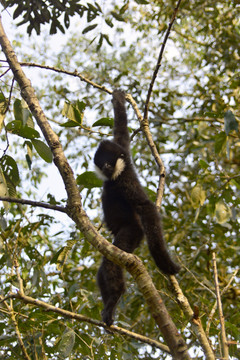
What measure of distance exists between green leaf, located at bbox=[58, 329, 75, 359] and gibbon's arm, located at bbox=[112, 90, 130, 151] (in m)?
2.23

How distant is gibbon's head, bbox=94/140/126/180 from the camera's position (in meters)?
3.88

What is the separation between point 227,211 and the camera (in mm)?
3539

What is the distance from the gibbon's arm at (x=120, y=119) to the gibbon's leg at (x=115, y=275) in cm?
105

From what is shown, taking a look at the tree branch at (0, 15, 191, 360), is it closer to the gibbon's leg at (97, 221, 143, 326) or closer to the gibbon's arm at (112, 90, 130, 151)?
the gibbon's leg at (97, 221, 143, 326)

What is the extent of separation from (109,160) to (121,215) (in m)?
0.58

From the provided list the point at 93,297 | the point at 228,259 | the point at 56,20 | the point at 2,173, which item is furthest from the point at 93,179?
the point at 228,259

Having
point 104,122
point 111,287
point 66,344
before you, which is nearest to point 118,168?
point 104,122

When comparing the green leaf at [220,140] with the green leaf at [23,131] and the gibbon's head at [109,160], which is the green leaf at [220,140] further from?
the green leaf at [23,131]

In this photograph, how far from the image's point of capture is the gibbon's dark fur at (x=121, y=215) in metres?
3.44

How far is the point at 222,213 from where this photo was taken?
139 inches

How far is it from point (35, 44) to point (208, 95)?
502cm

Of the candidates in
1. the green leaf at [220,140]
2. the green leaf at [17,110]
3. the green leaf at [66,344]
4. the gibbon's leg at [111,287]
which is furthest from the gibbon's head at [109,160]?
the green leaf at [66,344]

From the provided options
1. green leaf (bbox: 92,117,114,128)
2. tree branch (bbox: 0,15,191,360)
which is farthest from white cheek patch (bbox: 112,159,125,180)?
tree branch (bbox: 0,15,191,360)

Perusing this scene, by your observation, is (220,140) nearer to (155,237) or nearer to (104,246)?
(155,237)
